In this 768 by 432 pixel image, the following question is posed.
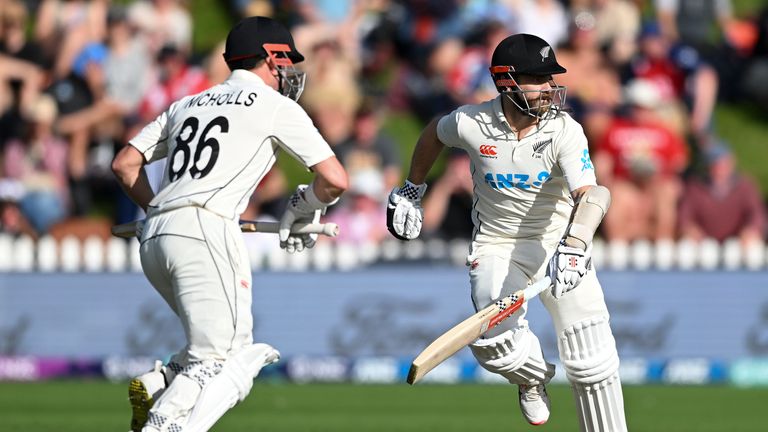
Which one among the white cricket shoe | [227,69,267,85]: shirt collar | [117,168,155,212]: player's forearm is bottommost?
the white cricket shoe

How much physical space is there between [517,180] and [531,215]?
10.3 inches

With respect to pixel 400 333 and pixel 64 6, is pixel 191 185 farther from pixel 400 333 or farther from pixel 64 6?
pixel 64 6

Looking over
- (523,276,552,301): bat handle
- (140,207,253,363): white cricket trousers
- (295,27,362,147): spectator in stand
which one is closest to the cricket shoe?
(140,207,253,363): white cricket trousers

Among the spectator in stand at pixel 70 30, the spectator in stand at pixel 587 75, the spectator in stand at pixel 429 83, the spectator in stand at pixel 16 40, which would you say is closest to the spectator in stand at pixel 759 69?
the spectator in stand at pixel 587 75

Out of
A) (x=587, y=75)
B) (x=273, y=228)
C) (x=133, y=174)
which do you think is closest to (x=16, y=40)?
(x=587, y=75)

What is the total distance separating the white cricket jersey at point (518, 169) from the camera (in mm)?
6668

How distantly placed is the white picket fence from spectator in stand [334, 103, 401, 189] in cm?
Result: 73

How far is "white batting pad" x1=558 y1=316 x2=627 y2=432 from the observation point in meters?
6.79

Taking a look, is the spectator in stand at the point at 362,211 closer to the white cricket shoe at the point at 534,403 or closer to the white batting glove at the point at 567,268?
the white cricket shoe at the point at 534,403

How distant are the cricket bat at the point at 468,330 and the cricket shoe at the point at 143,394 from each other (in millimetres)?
1097

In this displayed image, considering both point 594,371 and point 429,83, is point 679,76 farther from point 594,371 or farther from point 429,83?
point 594,371

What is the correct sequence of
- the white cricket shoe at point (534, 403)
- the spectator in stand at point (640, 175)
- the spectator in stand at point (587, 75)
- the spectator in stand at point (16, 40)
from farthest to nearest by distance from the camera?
1. the spectator in stand at point (16, 40)
2. the spectator in stand at point (587, 75)
3. the spectator in stand at point (640, 175)
4. the white cricket shoe at point (534, 403)

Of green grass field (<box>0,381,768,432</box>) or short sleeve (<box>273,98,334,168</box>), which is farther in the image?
green grass field (<box>0,381,768,432</box>)

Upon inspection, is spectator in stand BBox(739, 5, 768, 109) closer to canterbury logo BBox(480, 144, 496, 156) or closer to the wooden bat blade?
canterbury logo BBox(480, 144, 496, 156)
